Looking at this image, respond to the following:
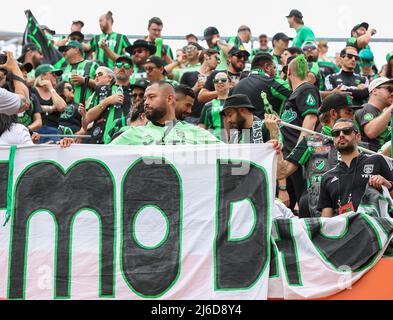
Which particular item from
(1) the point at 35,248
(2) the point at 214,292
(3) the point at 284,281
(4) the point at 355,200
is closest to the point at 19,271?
(1) the point at 35,248

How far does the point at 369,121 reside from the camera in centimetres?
1007

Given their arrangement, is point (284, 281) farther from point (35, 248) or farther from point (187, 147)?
point (35, 248)

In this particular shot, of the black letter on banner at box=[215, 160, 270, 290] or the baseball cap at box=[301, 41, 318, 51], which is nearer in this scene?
the black letter on banner at box=[215, 160, 270, 290]

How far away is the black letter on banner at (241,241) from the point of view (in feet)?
24.6

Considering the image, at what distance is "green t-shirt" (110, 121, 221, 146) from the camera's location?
27.5 feet

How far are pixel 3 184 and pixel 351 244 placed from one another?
2906 millimetres

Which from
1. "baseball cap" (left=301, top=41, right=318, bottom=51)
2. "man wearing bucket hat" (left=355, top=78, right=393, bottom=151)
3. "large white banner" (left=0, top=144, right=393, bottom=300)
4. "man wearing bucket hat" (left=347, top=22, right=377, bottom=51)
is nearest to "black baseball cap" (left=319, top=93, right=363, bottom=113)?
"man wearing bucket hat" (left=355, top=78, right=393, bottom=151)

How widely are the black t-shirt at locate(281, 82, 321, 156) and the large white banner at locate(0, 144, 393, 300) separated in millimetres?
2542

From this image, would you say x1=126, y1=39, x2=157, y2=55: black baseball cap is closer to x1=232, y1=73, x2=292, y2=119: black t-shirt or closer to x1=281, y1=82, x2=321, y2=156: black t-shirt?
x1=232, y1=73, x2=292, y2=119: black t-shirt

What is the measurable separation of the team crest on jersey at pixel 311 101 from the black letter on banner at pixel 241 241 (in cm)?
266

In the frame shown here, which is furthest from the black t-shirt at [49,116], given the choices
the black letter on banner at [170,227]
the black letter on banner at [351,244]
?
the black letter on banner at [351,244]

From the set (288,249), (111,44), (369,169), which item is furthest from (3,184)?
(111,44)

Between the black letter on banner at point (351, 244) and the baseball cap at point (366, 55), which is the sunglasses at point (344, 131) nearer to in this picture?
the black letter on banner at point (351, 244)

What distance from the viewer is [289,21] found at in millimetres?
15164
